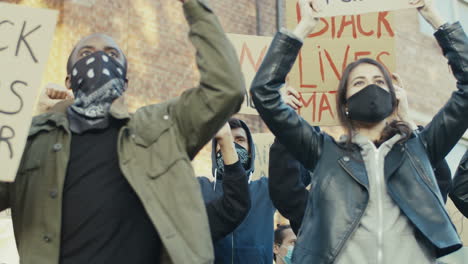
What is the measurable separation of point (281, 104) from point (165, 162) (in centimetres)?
90

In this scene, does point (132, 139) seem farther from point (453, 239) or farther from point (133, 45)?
point (133, 45)

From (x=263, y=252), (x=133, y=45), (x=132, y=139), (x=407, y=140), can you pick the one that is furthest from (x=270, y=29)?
(x=132, y=139)

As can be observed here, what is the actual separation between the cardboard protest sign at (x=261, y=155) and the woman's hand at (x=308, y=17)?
2223 millimetres

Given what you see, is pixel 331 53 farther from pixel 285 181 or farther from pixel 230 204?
pixel 230 204

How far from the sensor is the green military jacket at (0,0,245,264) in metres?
3.09

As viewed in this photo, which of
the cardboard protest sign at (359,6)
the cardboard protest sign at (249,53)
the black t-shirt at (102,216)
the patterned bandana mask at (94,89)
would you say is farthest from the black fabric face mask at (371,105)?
the cardboard protest sign at (249,53)

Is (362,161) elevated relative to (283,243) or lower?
elevated

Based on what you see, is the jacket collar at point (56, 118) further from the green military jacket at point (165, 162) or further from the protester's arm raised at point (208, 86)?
the protester's arm raised at point (208, 86)

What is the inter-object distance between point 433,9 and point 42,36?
1.94 meters

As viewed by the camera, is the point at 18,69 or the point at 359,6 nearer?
the point at 18,69

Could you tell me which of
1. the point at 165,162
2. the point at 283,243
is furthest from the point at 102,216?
the point at 283,243

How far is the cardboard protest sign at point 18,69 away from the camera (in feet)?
10.5

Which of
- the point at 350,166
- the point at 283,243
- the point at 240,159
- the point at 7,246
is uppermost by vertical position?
the point at 350,166

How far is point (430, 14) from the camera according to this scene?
4.23m
